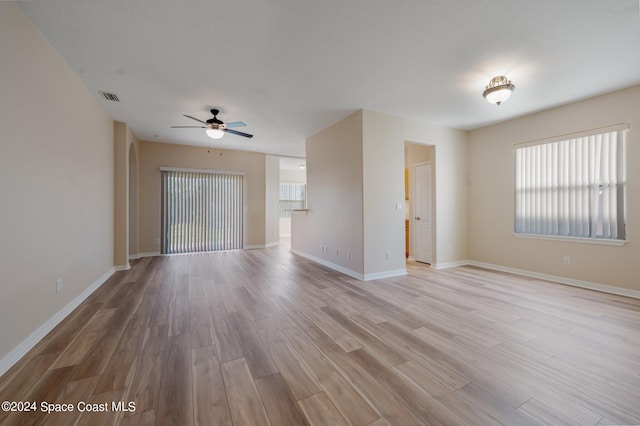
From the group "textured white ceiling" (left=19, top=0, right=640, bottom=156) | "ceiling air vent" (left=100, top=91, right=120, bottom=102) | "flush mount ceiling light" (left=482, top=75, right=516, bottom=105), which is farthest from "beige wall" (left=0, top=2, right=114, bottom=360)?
"flush mount ceiling light" (left=482, top=75, right=516, bottom=105)

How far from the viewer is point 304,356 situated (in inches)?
77.5

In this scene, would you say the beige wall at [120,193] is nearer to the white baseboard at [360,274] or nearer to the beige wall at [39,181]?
the beige wall at [39,181]

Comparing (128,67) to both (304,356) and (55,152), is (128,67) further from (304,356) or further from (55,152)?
(304,356)

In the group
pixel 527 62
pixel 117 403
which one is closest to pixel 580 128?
pixel 527 62

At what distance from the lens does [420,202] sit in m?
5.60

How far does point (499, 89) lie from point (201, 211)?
22.1 ft

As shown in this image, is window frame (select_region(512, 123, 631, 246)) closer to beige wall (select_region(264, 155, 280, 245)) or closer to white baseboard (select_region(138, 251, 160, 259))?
beige wall (select_region(264, 155, 280, 245))

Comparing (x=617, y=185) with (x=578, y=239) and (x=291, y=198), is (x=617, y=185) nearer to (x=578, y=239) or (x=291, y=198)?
(x=578, y=239)

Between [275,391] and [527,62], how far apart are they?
406 cm

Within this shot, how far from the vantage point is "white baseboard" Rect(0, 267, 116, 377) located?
5.94 ft

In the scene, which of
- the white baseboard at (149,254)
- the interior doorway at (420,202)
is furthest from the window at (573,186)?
the white baseboard at (149,254)

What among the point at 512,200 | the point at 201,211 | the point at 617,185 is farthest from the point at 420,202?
the point at 201,211

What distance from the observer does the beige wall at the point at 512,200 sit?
3365 mm

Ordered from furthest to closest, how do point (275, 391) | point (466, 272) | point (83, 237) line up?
point (466, 272), point (83, 237), point (275, 391)
